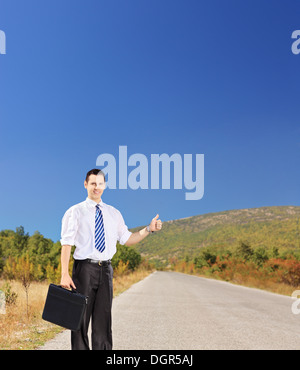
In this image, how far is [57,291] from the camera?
149 inches

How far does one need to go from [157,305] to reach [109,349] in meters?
10.2

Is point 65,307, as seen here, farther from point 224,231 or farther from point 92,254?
point 224,231

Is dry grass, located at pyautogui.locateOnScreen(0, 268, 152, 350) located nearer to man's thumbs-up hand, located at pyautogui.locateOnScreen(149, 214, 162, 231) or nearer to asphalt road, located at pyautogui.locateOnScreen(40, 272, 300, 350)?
asphalt road, located at pyautogui.locateOnScreen(40, 272, 300, 350)

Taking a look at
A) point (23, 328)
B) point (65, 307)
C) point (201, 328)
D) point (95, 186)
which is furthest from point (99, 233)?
point (201, 328)

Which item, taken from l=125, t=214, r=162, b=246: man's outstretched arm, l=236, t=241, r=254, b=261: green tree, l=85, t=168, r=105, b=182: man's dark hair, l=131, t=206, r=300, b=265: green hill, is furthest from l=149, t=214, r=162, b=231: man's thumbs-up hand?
l=131, t=206, r=300, b=265: green hill

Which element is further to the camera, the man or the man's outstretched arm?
the man's outstretched arm

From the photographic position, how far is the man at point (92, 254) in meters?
4.03

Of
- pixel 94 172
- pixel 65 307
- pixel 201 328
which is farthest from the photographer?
pixel 201 328

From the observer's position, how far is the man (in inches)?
159

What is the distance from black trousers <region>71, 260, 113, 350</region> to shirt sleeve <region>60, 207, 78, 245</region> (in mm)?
264

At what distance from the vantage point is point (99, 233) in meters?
4.12

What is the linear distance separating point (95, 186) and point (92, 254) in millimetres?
672
